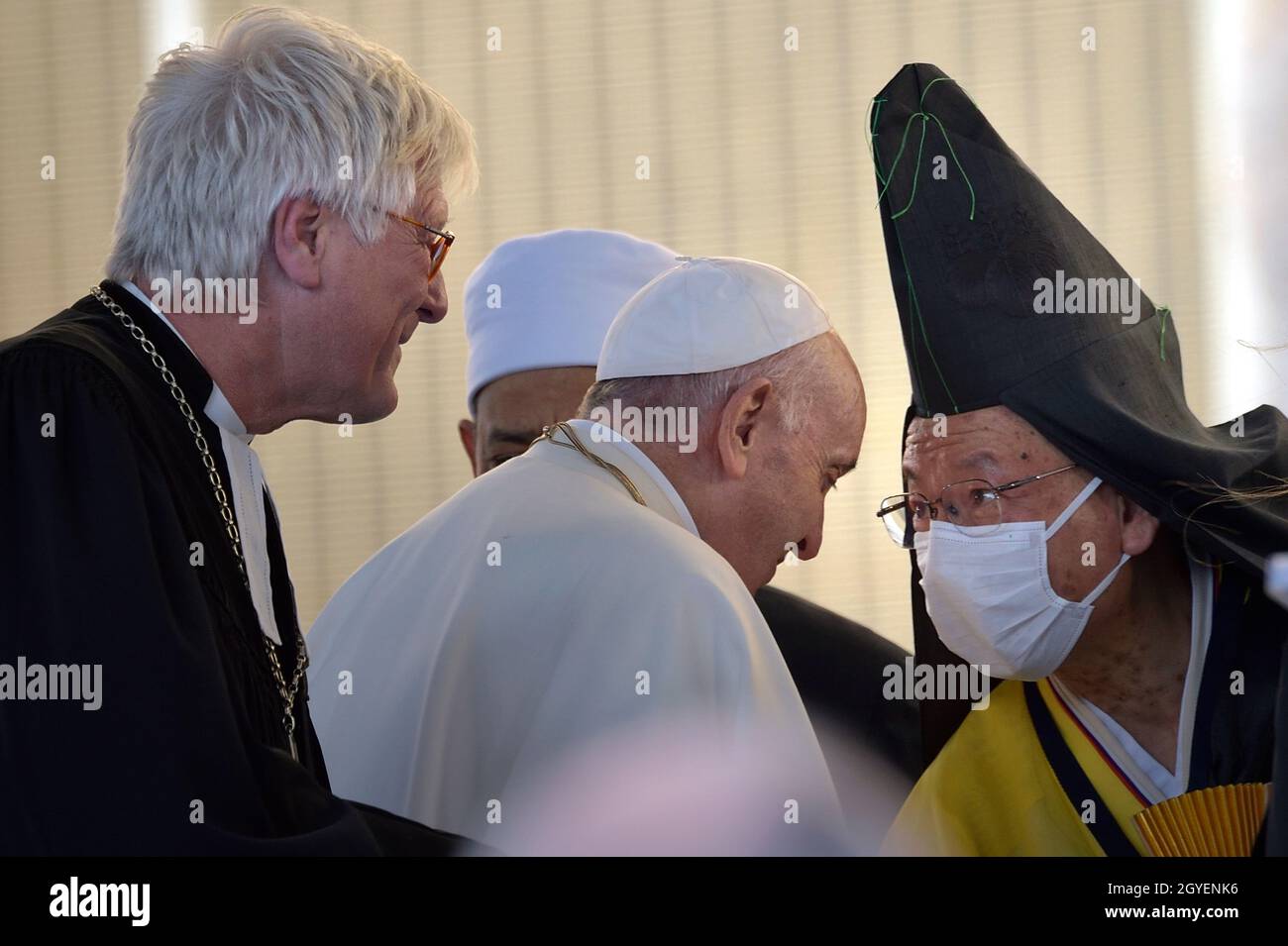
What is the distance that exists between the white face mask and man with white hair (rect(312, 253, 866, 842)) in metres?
0.29

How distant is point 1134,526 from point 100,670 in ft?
5.67

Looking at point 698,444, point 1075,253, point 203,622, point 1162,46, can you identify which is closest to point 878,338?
point 1162,46

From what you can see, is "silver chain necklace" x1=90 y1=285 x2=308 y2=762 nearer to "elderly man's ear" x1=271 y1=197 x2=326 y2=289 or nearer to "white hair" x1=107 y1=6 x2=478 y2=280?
"white hair" x1=107 y1=6 x2=478 y2=280

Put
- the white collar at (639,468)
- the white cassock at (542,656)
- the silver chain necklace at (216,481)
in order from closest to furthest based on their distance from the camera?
the silver chain necklace at (216,481)
the white cassock at (542,656)
the white collar at (639,468)

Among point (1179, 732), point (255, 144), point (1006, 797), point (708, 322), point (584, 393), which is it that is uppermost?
point (255, 144)

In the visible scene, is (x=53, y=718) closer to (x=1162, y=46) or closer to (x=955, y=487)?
(x=955, y=487)

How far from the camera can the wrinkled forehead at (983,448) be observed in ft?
8.34

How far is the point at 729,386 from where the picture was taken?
2389 millimetres

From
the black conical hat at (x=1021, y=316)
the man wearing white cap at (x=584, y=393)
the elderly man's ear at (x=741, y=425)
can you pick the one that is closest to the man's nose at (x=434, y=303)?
the elderly man's ear at (x=741, y=425)

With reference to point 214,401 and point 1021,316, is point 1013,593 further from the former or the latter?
point 214,401

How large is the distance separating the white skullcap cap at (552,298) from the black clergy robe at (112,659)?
6.07ft

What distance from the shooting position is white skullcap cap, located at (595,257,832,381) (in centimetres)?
240

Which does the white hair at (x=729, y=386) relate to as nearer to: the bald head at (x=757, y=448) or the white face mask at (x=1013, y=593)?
the bald head at (x=757, y=448)

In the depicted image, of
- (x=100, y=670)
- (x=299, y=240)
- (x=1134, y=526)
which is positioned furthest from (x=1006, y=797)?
(x=100, y=670)
